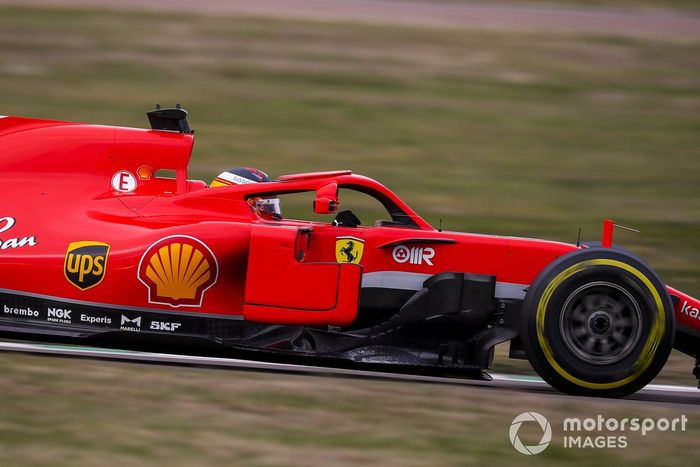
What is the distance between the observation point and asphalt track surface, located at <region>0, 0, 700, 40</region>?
21.3m

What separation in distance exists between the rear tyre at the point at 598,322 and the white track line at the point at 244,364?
764 mm

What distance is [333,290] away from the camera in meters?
6.72

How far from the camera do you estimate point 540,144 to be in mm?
16156

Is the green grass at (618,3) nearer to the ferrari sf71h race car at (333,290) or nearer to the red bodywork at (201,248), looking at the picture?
the red bodywork at (201,248)

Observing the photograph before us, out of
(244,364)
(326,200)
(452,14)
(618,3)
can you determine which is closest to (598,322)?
(326,200)

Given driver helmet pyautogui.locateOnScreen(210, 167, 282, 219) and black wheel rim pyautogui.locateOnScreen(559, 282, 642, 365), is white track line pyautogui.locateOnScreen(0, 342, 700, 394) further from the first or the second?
driver helmet pyautogui.locateOnScreen(210, 167, 282, 219)

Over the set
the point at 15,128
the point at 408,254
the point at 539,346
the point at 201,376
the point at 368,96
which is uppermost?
the point at 368,96

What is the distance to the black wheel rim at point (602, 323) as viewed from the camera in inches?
262

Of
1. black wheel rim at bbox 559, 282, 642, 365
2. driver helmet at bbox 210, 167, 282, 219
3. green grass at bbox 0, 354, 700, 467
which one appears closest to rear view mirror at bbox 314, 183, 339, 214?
driver helmet at bbox 210, 167, 282, 219

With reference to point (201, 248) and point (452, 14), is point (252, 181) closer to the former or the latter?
point (201, 248)

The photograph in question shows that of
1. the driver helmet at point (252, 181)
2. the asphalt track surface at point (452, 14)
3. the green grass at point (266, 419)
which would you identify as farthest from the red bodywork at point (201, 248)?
the asphalt track surface at point (452, 14)

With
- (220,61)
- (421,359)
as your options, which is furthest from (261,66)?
(421,359)

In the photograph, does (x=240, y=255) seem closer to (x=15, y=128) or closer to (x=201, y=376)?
(x=201, y=376)

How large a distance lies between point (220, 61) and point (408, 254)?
1236cm
